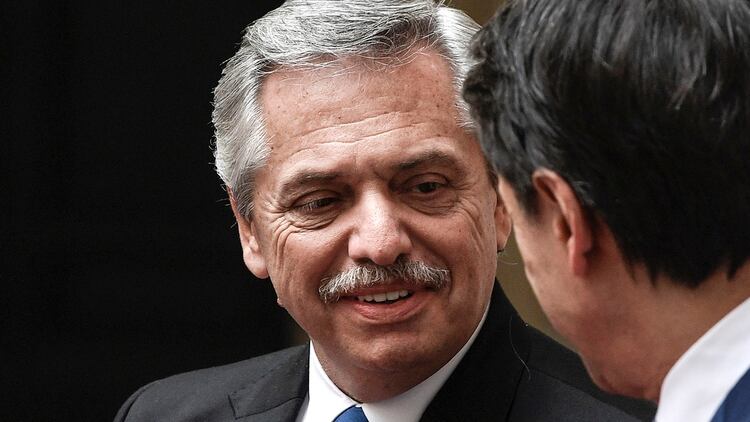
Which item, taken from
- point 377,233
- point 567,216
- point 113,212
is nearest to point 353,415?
point 377,233

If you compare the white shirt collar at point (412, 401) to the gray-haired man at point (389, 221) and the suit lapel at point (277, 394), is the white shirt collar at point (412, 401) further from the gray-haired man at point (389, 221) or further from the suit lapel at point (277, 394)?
the suit lapel at point (277, 394)

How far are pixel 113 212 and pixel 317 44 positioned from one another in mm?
3113

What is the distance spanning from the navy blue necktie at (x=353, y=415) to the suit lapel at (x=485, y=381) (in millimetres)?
152

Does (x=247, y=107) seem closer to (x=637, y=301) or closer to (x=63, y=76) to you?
(x=637, y=301)

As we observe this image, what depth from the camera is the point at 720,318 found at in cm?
176

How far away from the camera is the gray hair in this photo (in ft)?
9.53

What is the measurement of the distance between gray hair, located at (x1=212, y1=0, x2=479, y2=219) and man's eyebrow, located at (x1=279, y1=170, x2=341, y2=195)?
0.10 meters

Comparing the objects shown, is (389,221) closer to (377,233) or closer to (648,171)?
(377,233)

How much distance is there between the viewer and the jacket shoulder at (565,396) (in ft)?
8.85

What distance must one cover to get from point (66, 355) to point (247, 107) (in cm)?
301

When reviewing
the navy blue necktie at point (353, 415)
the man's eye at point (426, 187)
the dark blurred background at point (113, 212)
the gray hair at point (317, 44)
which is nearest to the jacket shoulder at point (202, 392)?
the navy blue necktie at point (353, 415)

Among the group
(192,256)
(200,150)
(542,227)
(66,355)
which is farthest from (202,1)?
(542,227)

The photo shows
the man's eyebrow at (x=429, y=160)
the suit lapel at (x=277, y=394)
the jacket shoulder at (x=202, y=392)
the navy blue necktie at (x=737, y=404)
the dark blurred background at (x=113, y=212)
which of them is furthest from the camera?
the dark blurred background at (x=113, y=212)

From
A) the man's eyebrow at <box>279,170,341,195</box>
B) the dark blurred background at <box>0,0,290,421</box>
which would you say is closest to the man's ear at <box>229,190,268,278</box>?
the man's eyebrow at <box>279,170,341,195</box>
